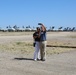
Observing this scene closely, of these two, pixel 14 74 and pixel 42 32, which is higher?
pixel 42 32

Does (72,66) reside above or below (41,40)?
below

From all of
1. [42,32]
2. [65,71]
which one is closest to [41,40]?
[42,32]

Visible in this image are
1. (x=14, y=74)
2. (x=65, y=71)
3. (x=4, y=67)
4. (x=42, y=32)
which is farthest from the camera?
(x=42, y=32)

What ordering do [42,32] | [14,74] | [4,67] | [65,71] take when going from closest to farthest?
[14,74] → [65,71] → [4,67] → [42,32]

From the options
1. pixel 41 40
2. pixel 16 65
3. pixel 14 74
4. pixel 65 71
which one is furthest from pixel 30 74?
pixel 41 40

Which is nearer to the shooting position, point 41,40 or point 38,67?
point 38,67

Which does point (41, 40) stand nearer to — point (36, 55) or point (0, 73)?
point (36, 55)

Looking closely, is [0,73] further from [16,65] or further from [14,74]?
[16,65]

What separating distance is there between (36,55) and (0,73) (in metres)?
4.91

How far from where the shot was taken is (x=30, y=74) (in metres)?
12.4

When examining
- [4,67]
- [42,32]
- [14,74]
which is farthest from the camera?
[42,32]

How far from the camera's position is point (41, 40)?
1694 cm

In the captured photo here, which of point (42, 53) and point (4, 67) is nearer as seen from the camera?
point (4, 67)

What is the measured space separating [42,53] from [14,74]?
502cm
